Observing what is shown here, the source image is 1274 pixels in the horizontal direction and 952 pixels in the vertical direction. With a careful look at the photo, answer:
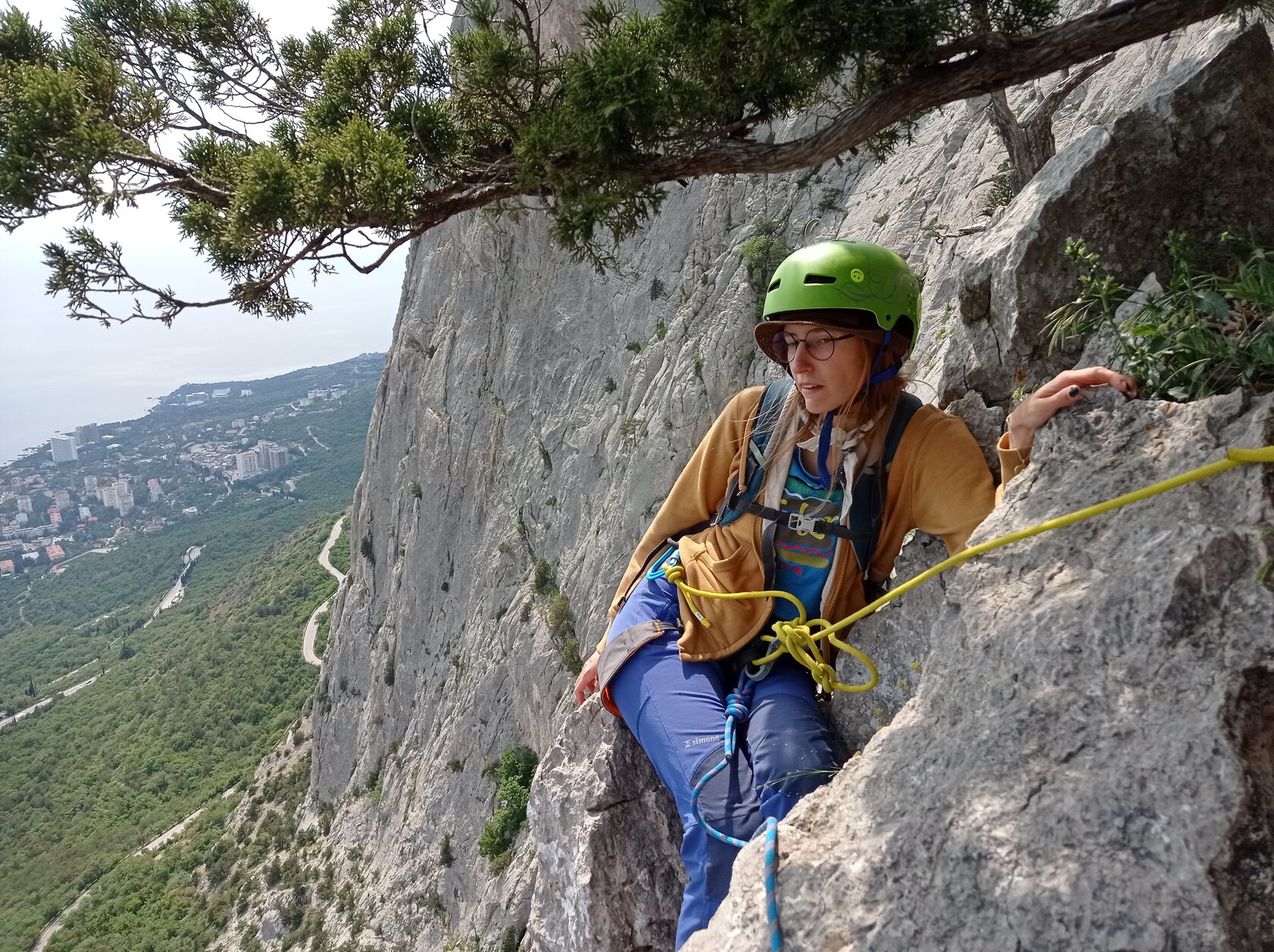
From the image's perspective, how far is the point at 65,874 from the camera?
4984cm

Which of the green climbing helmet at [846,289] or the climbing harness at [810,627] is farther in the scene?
the green climbing helmet at [846,289]

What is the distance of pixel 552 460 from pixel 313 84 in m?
18.6

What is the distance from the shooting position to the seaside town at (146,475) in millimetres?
134250

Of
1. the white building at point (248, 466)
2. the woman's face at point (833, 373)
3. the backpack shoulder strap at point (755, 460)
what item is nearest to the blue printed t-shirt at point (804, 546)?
the backpack shoulder strap at point (755, 460)

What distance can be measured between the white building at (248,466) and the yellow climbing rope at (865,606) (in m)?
154

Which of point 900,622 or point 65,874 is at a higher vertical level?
point 900,622

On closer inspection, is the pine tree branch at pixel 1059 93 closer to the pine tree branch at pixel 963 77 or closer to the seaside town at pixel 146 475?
the pine tree branch at pixel 963 77

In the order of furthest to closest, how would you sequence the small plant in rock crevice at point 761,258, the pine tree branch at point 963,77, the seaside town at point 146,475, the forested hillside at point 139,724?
the seaside town at point 146,475
the forested hillside at point 139,724
the small plant in rock crevice at point 761,258
the pine tree branch at point 963,77

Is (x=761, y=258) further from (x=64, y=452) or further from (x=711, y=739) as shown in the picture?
(x=64, y=452)

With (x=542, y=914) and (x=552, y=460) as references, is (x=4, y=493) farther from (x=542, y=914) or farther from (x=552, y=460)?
(x=542, y=914)

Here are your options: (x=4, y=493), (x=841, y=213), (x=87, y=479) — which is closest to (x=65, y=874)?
(x=841, y=213)

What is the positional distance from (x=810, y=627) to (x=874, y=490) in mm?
708

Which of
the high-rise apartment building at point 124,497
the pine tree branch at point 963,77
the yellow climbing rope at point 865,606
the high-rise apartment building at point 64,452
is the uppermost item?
the high-rise apartment building at point 64,452

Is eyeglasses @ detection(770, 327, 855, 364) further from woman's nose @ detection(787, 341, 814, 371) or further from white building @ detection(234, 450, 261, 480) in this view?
white building @ detection(234, 450, 261, 480)
